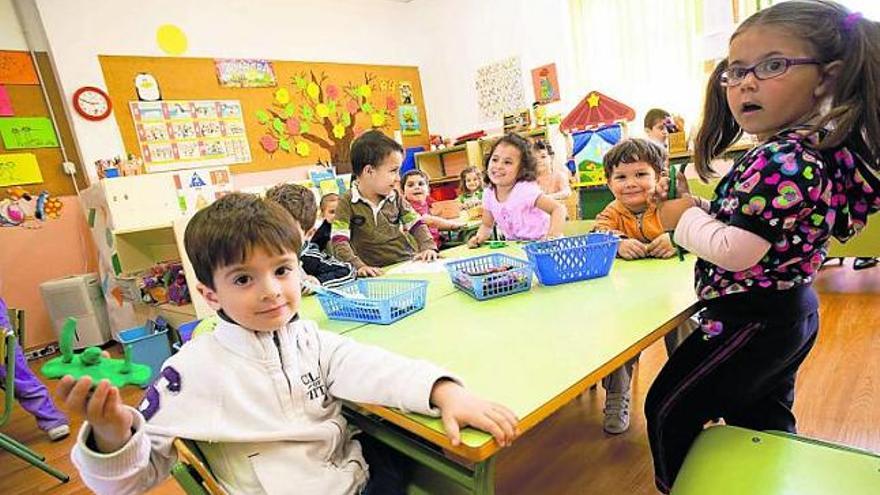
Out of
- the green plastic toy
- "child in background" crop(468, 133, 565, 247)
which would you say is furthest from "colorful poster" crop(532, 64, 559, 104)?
the green plastic toy

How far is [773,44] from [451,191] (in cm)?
461

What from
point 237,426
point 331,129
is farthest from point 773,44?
point 331,129

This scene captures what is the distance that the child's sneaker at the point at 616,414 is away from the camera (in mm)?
1674

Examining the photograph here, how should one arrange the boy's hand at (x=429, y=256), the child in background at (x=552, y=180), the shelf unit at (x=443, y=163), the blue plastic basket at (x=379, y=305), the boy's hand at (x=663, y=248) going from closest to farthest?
1. the blue plastic basket at (x=379, y=305)
2. the boy's hand at (x=663, y=248)
3. the boy's hand at (x=429, y=256)
4. the child in background at (x=552, y=180)
5. the shelf unit at (x=443, y=163)

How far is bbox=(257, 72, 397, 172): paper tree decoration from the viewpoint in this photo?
4.49m

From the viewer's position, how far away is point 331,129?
485cm

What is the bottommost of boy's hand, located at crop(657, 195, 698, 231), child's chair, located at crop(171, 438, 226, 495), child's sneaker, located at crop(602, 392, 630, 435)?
child's sneaker, located at crop(602, 392, 630, 435)

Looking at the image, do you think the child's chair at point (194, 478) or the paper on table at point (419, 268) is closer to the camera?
the child's chair at point (194, 478)

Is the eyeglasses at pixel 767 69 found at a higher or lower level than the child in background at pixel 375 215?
higher

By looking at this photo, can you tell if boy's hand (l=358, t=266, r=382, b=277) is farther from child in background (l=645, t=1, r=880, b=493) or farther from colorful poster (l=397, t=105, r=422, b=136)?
colorful poster (l=397, t=105, r=422, b=136)

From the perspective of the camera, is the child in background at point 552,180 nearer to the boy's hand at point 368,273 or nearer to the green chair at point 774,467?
the boy's hand at point 368,273

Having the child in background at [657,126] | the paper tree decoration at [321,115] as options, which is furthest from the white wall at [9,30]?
the child in background at [657,126]

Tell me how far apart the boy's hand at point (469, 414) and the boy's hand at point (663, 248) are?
0.92 metres

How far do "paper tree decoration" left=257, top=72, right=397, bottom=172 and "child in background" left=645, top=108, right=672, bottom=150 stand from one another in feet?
8.58
